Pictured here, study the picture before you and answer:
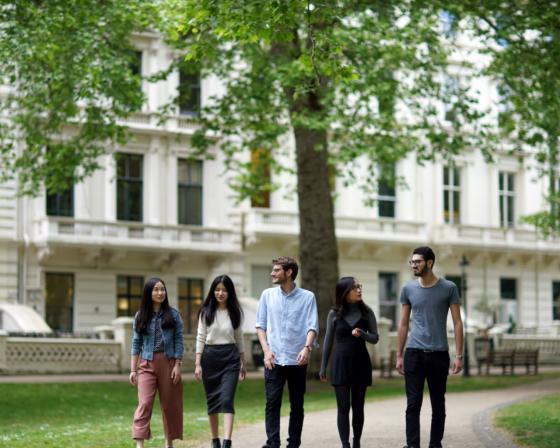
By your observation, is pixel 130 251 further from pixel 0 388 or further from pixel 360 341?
pixel 360 341

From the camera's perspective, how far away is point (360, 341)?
13953 mm

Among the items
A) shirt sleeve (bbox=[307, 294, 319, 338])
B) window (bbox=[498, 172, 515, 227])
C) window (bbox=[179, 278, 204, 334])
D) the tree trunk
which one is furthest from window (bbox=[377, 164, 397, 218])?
shirt sleeve (bbox=[307, 294, 319, 338])

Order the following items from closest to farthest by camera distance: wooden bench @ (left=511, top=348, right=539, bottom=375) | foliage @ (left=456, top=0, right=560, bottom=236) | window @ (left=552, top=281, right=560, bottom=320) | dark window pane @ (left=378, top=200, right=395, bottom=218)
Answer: foliage @ (left=456, top=0, right=560, bottom=236) → wooden bench @ (left=511, top=348, right=539, bottom=375) → dark window pane @ (left=378, top=200, right=395, bottom=218) → window @ (left=552, top=281, right=560, bottom=320)

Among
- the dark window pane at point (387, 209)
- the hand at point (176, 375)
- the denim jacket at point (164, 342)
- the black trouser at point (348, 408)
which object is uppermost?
the dark window pane at point (387, 209)

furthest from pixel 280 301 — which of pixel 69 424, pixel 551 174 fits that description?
pixel 551 174

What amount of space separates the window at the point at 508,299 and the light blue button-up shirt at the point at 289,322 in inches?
1568

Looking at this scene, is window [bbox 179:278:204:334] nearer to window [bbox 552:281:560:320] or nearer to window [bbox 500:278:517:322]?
window [bbox 500:278:517:322]

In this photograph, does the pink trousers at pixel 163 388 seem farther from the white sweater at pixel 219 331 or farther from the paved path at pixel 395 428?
the paved path at pixel 395 428

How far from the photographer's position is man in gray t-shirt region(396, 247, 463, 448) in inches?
523

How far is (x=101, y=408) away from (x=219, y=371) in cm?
1160

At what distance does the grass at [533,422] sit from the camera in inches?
595

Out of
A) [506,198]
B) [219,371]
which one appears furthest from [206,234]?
[219,371]

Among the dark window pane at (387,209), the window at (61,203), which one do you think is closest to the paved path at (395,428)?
the window at (61,203)

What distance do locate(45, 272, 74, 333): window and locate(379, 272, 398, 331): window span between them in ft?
42.4
